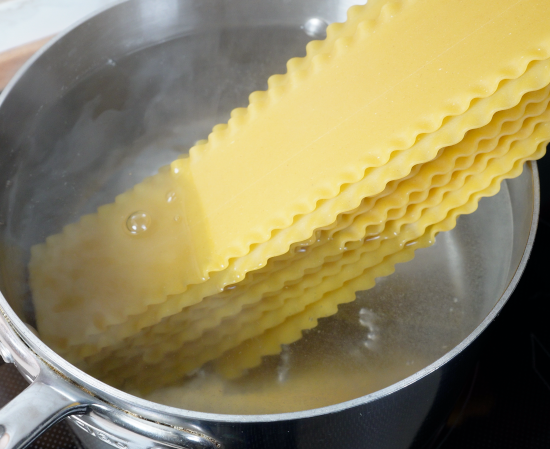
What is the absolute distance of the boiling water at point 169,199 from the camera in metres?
0.68

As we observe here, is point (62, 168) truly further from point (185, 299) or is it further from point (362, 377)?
point (362, 377)

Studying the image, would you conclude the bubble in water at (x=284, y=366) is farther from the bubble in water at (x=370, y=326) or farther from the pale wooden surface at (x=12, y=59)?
the pale wooden surface at (x=12, y=59)

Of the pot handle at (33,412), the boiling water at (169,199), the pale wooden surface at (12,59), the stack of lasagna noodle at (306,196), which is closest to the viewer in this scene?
the pot handle at (33,412)

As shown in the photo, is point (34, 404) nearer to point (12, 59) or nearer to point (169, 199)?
point (169, 199)

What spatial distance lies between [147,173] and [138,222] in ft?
0.71

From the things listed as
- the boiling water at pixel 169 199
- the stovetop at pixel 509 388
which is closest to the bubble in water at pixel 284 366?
the boiling water at pixel 169 199

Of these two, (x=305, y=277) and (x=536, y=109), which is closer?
(x=536, y=109)

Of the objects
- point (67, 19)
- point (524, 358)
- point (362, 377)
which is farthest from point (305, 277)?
point (67, 19)

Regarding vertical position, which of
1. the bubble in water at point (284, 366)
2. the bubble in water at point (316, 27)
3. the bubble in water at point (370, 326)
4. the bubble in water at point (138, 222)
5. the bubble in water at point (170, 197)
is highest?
the bubble in water at point (316, 27)

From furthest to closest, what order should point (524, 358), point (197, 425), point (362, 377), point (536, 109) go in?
point (524, 358)
point (362, 377)
point (536, 109)
point (197, 425)

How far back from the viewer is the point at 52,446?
0.75 metres

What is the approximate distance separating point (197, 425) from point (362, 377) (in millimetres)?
280

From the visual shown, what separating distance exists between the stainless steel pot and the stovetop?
0.11 m

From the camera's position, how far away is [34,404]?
46 cm
